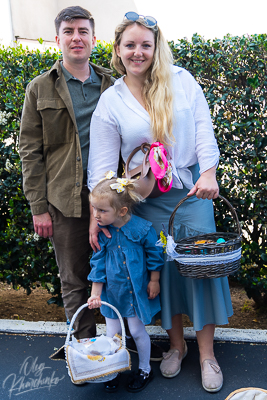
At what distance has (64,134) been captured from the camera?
2668 mm

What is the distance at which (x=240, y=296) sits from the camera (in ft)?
13.9

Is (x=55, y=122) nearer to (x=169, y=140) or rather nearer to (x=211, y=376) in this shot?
(x=169, y=140)

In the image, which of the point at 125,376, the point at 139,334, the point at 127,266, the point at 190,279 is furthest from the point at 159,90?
the point at 125,376

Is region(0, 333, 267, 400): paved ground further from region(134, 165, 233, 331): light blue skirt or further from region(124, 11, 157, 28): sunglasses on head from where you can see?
region(124, 11, 157, 28): sunglasses on head

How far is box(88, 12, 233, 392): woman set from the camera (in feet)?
7.82

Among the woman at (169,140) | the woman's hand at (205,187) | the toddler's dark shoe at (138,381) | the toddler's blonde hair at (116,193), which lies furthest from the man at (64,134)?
the toddler's dark shoe at (138,381)

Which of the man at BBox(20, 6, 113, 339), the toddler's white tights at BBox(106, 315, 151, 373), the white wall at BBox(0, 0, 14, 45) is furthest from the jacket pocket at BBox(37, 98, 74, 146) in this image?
the white wall at BBox(0, 0, 14, 45)

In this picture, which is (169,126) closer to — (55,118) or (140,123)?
(140,123)

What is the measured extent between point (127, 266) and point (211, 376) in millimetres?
927

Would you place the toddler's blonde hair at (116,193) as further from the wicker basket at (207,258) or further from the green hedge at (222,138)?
the green hedge at (222,138)

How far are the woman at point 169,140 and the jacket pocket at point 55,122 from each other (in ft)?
0.67

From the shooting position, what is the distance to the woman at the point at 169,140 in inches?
93.9

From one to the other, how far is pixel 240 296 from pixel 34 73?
3029 mm

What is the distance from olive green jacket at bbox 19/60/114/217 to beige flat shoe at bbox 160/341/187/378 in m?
1.20
